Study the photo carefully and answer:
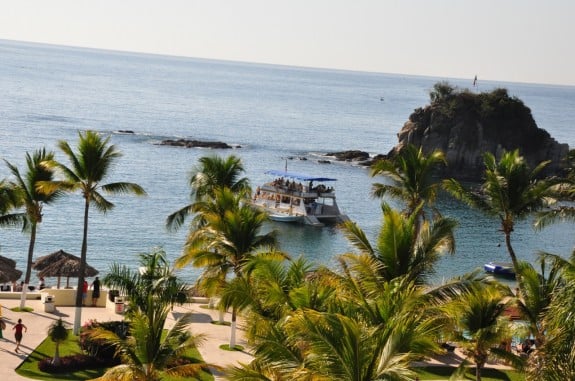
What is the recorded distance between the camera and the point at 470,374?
27.1m

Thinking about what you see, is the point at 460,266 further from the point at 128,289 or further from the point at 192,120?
the point at 192,120

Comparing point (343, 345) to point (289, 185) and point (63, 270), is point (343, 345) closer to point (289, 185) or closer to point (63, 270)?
point (63, 270)

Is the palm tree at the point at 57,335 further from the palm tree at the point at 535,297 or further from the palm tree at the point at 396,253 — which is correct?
the palm tree at the point at 535,297

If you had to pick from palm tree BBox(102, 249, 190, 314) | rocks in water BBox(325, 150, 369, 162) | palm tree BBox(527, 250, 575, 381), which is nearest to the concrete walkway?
palm tree BBox(102, 249, 190, 314)

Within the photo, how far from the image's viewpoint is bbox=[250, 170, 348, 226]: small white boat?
7750cm

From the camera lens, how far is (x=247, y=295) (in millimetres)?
18500

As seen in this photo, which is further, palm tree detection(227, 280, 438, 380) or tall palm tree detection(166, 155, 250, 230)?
tall palm tree detection(166, 155, 250, 230)

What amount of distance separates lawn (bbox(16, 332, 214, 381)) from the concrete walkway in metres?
0.20

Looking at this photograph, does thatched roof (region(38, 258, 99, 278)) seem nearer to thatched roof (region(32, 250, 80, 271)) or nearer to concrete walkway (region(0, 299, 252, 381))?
thatched roof (region(32, 250, 80, 271))

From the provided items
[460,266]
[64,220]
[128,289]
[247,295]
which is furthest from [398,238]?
[64,220]

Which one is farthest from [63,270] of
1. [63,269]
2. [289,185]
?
[289,185]

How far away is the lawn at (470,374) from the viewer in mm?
27125

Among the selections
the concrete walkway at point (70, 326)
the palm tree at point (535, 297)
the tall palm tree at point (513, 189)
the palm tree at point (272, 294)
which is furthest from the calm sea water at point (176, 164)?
the tall palm tree at point (513, 189)

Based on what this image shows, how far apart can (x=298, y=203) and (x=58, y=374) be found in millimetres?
54753
